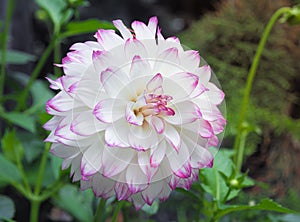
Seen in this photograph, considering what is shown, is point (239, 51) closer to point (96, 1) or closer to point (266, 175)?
point (266, 175)

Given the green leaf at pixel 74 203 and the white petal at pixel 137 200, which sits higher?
the white petal at pixel 137 200

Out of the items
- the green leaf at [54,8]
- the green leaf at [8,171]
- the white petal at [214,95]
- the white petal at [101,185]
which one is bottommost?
the green leaf at [8,171]

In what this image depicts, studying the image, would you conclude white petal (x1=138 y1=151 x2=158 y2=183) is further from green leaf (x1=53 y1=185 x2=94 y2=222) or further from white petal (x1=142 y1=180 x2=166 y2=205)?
green leaf (x1=53 y1=185 x2=94 y2=222)

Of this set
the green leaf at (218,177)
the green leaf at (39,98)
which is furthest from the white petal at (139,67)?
the green leaf at (39,98)

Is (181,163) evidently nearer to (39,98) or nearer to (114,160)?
(114,160)

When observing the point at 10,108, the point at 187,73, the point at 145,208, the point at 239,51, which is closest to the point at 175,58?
the point at 187,73

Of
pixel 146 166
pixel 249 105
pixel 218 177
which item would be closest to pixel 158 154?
pixel 146 166

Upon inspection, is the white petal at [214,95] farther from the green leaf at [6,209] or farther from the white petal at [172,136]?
the green leaf at [6,209]
